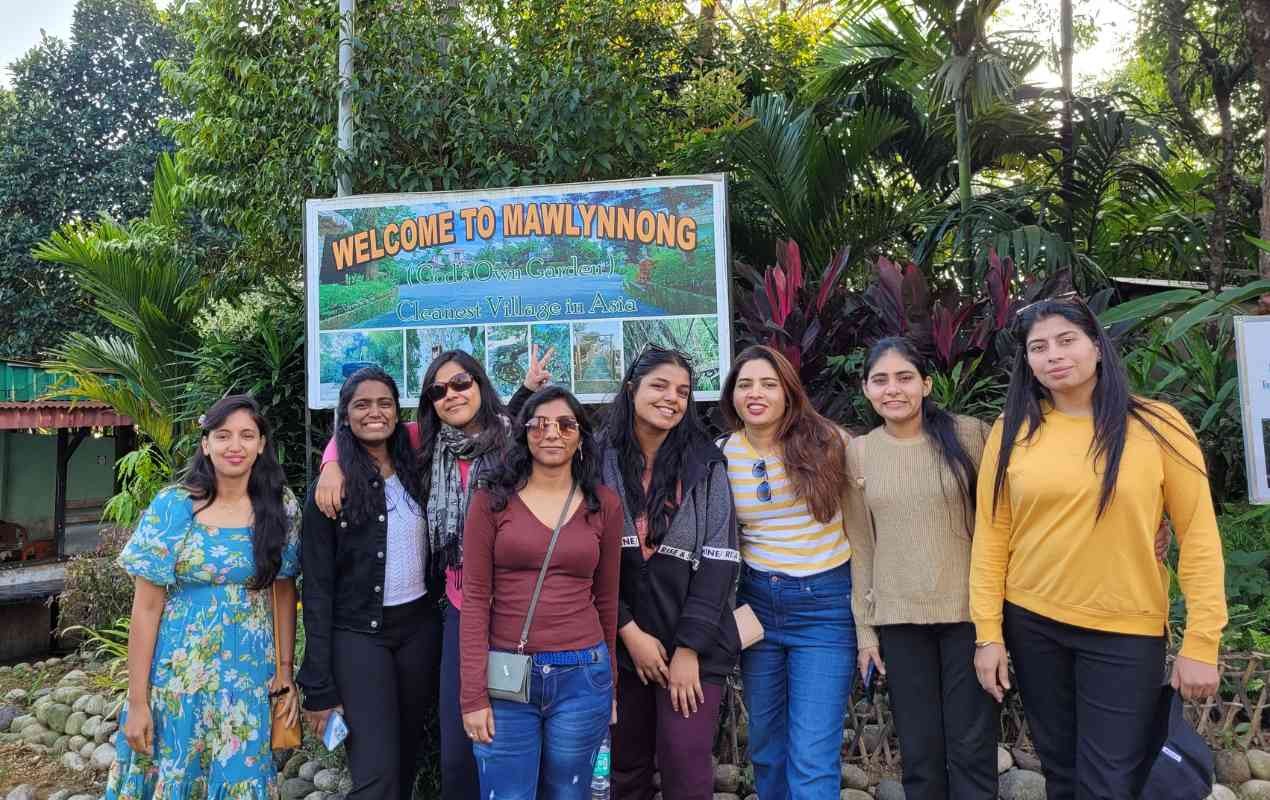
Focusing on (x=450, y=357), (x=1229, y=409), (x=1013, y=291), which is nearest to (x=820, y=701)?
(x=450, y=357)

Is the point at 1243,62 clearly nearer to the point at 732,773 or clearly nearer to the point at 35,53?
the point at 732,773

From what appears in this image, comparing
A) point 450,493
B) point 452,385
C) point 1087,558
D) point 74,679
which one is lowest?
point 74,679

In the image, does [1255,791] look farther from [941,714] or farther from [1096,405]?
[1096,405]

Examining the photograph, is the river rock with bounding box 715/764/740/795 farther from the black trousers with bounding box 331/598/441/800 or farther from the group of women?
the black trousers with bounding box 331/598/441/800

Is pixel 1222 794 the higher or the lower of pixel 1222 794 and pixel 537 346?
the lower

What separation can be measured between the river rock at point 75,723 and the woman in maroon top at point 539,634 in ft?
11.1

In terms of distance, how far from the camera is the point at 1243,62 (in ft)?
25.1

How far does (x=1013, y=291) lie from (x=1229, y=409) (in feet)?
4.29

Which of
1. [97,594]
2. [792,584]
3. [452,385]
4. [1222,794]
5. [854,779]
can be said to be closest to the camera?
[792,584]

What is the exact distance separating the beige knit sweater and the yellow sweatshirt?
21cm

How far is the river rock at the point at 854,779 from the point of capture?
11.1 feet

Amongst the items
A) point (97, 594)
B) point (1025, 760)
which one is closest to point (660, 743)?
point (1025, 760)

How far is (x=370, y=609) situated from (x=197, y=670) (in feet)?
1.77

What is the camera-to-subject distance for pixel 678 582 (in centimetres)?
266
